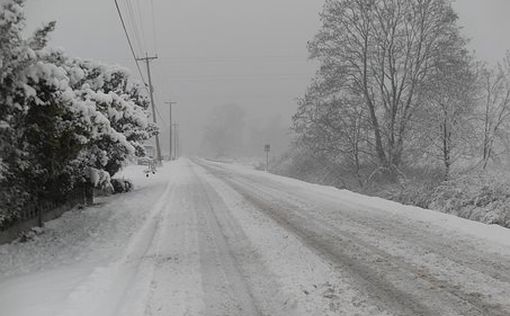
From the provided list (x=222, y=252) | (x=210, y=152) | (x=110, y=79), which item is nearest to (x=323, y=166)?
(x=110, y=79)

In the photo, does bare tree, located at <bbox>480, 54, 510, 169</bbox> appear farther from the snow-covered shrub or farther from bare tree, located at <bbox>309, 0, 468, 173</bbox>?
the snow-covered shrub

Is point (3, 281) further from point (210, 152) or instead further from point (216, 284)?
point (210, 152)

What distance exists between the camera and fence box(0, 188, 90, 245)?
9828 millimetres

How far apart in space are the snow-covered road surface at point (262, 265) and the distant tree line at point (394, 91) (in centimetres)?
1285

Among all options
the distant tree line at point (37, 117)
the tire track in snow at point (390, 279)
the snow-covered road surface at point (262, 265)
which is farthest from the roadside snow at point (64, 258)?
the tire track in snow at point (390, 279)

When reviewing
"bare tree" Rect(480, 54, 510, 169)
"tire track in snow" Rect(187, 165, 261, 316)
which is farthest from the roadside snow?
"bare tree" Rect(480, 54, 510, 169)

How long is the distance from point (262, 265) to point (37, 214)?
674 cm

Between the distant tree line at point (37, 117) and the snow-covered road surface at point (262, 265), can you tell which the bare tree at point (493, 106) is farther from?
the distant tree line at point (37, 117)

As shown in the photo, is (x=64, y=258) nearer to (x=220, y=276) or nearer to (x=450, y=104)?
(x=220, y=276)

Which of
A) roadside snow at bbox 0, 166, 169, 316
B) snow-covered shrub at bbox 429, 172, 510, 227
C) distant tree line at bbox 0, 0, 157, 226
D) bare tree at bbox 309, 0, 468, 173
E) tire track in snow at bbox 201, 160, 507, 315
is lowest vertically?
roadside snow at bbox 0, 166, 169, 316

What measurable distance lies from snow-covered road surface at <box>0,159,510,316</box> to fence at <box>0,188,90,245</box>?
0.32m

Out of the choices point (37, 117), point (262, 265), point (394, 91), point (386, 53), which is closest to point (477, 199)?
point (262, 265)

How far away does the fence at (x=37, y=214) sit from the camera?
9.83 m

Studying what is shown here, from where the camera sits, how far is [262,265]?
700 centimetres
